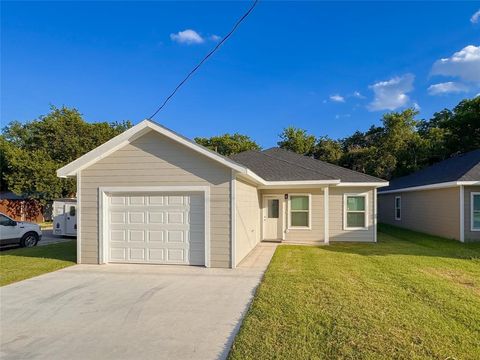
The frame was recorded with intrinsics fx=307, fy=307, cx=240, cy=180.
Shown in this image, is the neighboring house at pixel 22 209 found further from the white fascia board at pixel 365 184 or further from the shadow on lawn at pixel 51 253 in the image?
the white fascia board at pixel 365 184

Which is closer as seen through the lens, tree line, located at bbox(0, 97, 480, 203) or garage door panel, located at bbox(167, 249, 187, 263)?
garage door panel, located at bbox(167, 249, 187, 263)

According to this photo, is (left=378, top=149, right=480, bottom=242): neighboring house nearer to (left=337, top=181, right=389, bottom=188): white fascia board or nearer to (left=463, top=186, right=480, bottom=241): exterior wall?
(left=463, top=186, right=480, bottom=241): exterior wall

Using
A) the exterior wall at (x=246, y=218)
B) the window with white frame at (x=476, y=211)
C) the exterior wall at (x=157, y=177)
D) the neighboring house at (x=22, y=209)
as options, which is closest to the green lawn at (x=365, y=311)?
the exterior wall at (x=246, y=218)

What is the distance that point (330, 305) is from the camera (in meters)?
5.30

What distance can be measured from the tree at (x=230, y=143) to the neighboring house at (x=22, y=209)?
19201 millimetres

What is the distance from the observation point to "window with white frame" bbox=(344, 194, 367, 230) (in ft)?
43.2

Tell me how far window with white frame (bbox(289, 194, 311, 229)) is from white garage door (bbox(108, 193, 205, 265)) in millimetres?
5665

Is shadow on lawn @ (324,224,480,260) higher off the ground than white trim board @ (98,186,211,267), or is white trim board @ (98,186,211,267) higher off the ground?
white trim board @ (98,186,211,267)

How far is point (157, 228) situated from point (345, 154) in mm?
27988

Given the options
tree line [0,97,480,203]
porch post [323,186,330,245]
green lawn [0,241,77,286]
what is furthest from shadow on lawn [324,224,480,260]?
tree line [0,97,480,203]

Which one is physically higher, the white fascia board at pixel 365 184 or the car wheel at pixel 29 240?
the white fascia board at pixel 365 184

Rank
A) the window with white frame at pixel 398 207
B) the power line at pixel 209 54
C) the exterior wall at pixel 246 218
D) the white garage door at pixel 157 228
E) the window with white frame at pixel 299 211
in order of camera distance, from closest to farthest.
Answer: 1. the power line at pixel 209 54
2. the white garage door at pixel 157 228
3. the exterior wall at pixel 246 218
4. the window with white frame at pixel 299 211
5. the window with white frame at pixel 398 207

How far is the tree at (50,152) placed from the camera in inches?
1000

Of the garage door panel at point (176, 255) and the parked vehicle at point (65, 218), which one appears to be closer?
the garage door panel at point (176, 255)
